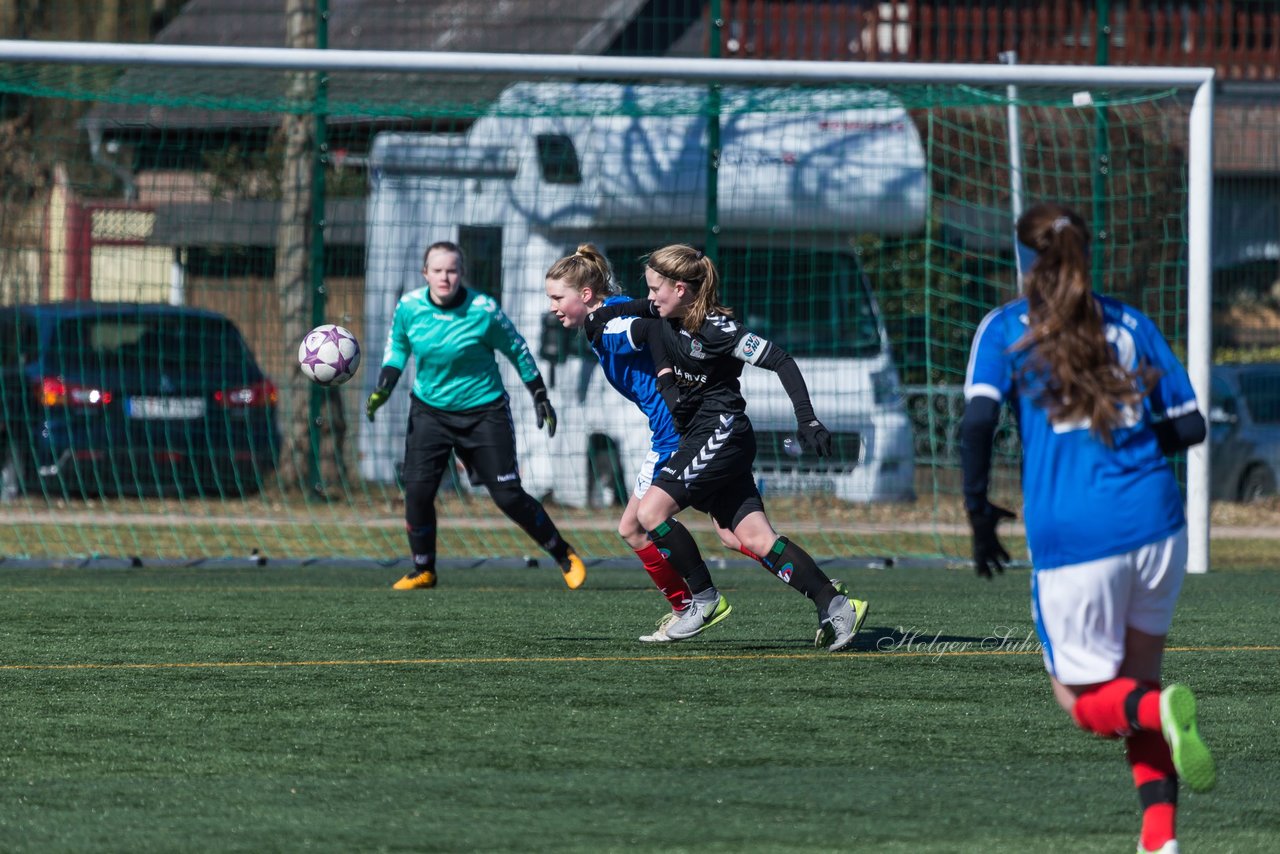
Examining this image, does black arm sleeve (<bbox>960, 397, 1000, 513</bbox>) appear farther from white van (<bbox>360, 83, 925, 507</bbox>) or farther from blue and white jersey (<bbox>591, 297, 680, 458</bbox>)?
white van (<bbox>360, 83, 925, 507</bbox>)

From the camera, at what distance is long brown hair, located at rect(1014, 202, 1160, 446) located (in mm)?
4168

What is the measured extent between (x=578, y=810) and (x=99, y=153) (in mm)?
12985

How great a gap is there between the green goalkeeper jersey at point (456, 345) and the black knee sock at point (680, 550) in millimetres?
2505

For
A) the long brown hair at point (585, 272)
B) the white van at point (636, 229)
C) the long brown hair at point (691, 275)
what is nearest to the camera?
the long brown hair at point (691, 275)

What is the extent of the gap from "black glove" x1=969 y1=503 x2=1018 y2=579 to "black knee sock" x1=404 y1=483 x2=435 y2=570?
593cm

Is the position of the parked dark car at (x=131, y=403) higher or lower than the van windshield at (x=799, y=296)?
lower

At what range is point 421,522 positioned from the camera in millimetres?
10219

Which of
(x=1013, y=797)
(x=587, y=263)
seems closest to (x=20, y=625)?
(x=587, y=263)

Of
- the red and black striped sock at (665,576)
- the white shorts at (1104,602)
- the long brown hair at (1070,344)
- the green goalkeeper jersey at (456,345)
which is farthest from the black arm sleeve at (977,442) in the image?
the green goalkeeper jersey at (456,345)

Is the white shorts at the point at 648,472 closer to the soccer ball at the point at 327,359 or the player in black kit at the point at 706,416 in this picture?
the player in black kit at the point at 706,416

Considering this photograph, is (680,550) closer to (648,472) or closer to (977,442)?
(648,472)

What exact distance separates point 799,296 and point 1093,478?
35.5 feet

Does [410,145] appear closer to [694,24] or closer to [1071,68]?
[694,24]

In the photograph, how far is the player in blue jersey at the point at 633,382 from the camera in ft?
24.9
